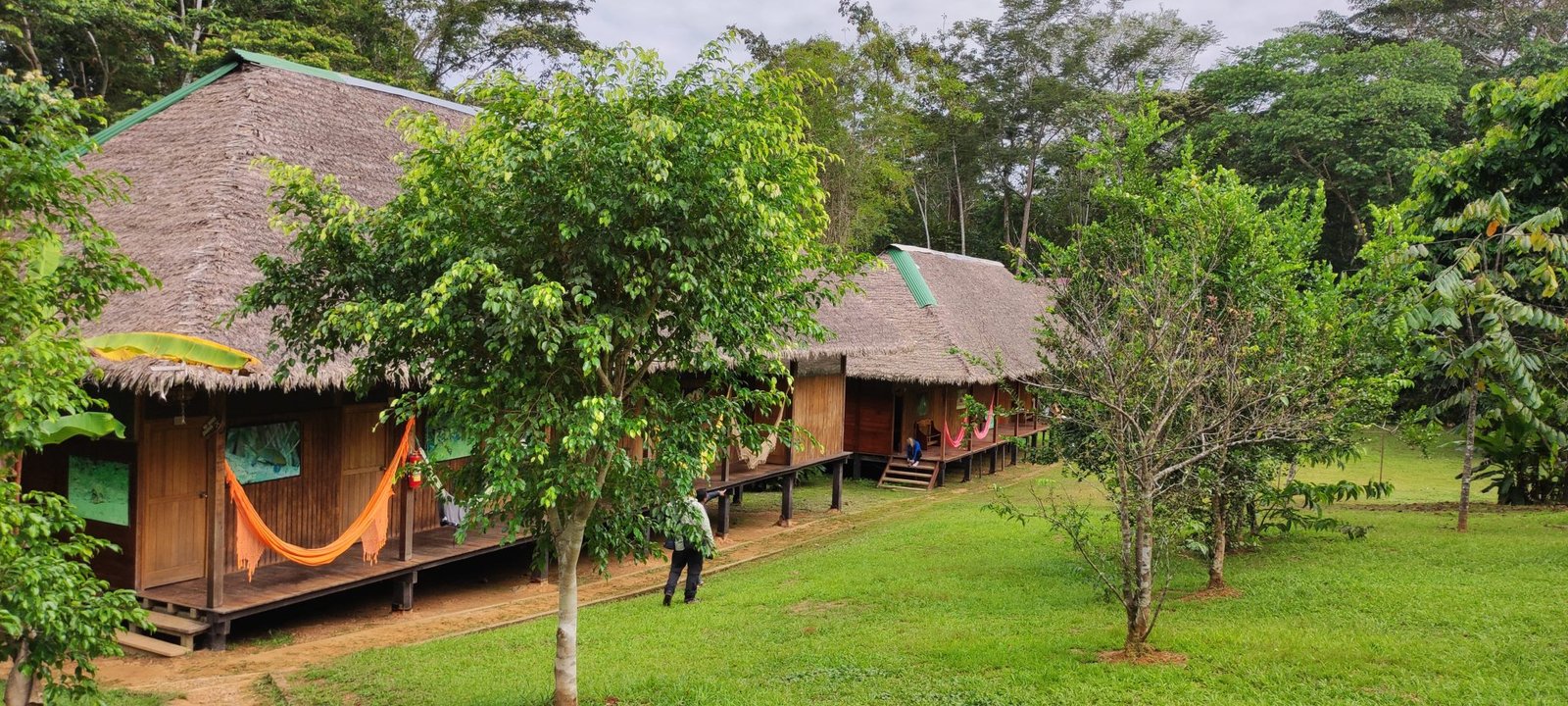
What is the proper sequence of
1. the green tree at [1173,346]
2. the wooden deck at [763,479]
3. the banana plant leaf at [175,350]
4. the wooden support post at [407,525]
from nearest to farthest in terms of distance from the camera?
the green tree at [1173,346] → the banana plant leaf at [175,350] → the wooden support post at [407,525] → the wooden deck at [763,479]

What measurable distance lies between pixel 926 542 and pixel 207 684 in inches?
335

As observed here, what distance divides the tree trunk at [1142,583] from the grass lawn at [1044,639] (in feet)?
1.02

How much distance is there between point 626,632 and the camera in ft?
28.6

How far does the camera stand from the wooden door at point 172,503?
28.6ft

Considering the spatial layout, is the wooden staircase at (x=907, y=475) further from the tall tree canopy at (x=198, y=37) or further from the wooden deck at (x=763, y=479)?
the tall tree canopy at (x=198, y=37)

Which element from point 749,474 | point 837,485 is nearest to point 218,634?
point 749,474

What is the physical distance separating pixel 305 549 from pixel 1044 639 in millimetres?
6757

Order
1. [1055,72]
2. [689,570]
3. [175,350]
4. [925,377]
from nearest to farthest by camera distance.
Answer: [175,350] → [689,570] → [925,377] → [1055,72]

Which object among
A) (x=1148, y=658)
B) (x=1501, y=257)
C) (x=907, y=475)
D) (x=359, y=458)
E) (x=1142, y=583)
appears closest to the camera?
(x=1501, y=257)

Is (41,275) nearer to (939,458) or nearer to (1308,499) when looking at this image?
(1308,499)

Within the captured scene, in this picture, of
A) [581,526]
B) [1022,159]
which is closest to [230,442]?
[581,526]

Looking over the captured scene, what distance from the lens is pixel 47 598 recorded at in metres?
4.05

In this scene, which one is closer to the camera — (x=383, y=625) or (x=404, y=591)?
(x=383, y=625)

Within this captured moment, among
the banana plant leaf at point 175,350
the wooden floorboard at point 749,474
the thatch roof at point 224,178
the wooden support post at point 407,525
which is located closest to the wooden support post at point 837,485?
the wooden floorboard at point 749,474
